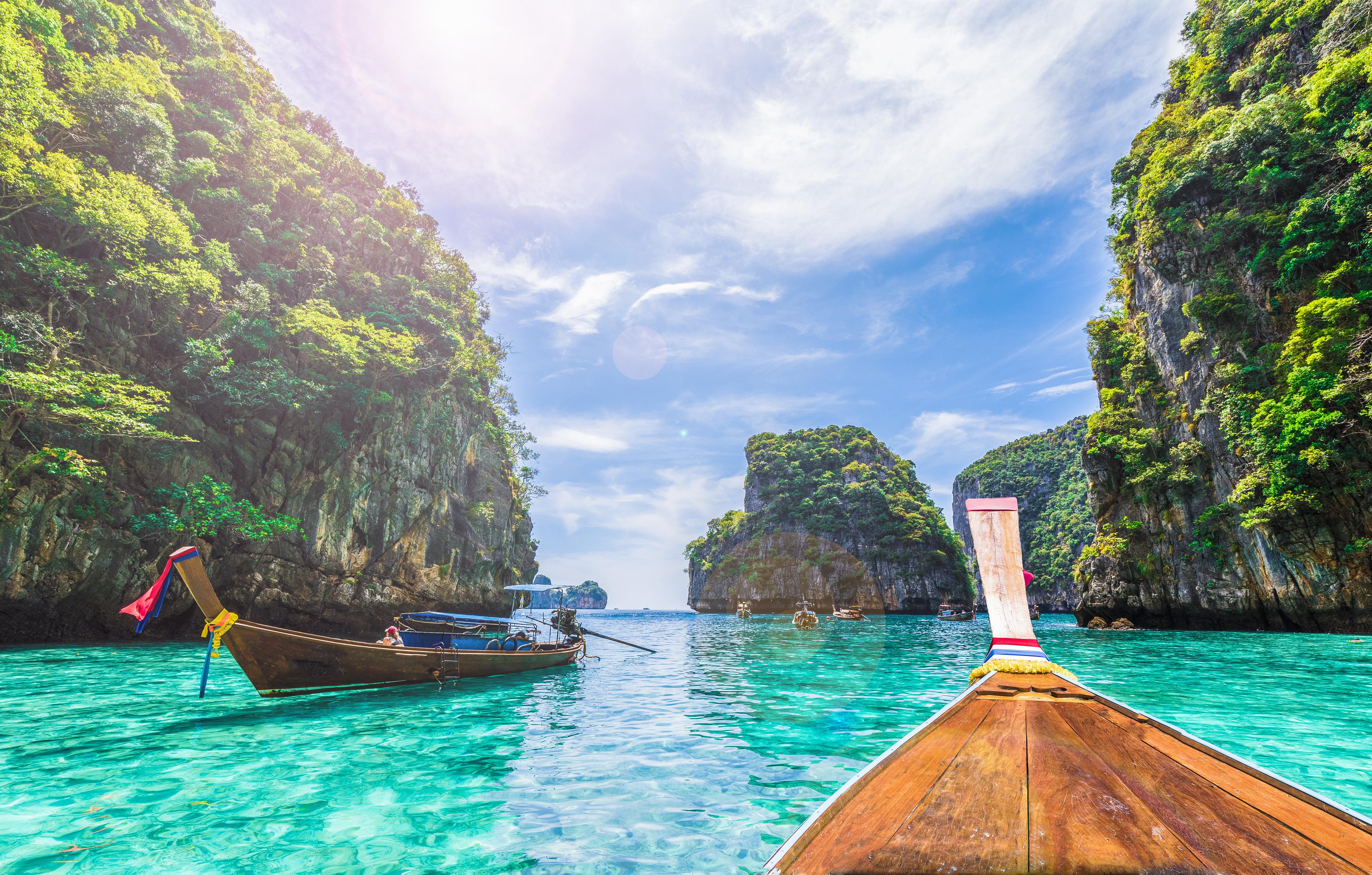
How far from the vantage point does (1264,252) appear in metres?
22.7

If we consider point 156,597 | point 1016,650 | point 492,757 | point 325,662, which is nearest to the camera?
point 1016,650

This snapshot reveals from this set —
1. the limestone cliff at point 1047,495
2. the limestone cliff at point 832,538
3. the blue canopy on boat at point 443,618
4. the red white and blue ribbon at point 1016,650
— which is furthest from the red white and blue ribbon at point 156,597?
the limestone cliff at point 1047,495

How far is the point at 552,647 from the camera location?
16719 millimetres

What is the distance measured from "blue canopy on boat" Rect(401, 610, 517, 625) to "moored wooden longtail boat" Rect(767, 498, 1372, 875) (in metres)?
13.7

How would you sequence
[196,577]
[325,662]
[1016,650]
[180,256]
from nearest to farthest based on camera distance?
1. [1016,650]
2. [196,577]
3. [325,662]
4. [180,256]

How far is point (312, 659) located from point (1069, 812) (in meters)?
12.3

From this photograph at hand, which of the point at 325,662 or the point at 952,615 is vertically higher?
the point at 325,662

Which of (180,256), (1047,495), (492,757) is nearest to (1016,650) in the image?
(492,757)

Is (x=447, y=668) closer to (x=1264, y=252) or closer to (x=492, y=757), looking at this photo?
Answer: (x=492, y=757)

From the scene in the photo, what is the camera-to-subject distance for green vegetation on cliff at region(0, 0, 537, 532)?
1485cm

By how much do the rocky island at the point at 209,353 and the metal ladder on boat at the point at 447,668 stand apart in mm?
12063

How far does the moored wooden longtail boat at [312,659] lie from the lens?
902 centimetres

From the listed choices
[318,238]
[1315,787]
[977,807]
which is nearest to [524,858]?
[977,807]

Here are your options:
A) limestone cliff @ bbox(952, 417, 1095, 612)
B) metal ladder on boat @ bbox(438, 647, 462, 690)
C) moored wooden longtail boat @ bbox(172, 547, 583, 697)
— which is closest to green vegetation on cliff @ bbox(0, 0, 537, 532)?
moored wooden longtail boat @ bbox(172, 547, 583, 697)
